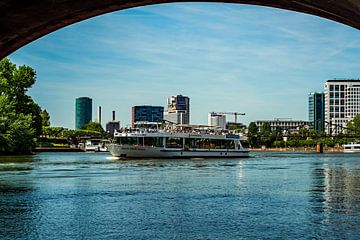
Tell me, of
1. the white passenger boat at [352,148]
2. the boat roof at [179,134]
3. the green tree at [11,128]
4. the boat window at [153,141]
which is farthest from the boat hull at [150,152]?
the white passenger boat at [352,148]

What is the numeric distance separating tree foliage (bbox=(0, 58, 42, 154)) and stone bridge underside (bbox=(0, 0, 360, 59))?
67.8 meters

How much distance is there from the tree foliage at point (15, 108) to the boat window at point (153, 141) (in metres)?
18.1

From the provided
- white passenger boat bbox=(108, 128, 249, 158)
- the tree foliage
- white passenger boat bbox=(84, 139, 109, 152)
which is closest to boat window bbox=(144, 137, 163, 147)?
white passenger boat bbox=(108, 128, 249, 158)

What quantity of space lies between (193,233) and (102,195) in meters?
10.5

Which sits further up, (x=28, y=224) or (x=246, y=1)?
(x=246, y=1)

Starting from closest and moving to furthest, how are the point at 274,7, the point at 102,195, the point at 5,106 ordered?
the point at 274,7 < the point at 102,195 < the point at 5,106

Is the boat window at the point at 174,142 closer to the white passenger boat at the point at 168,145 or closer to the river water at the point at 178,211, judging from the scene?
the white passenger boat at the point at 168,145

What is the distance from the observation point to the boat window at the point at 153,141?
257 ft

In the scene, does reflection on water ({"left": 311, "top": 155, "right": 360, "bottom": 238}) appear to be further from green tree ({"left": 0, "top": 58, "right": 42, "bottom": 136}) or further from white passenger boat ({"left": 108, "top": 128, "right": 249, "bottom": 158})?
green tree ({"left": 0, "top": 58, "right": 42, "bottom": 136})

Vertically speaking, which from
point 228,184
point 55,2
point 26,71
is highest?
point 26,71

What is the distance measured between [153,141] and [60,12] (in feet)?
231

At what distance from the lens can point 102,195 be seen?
2512 cm

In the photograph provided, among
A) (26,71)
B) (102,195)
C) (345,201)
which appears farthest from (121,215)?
(26,71)

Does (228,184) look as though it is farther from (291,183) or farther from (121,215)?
(121,215)
